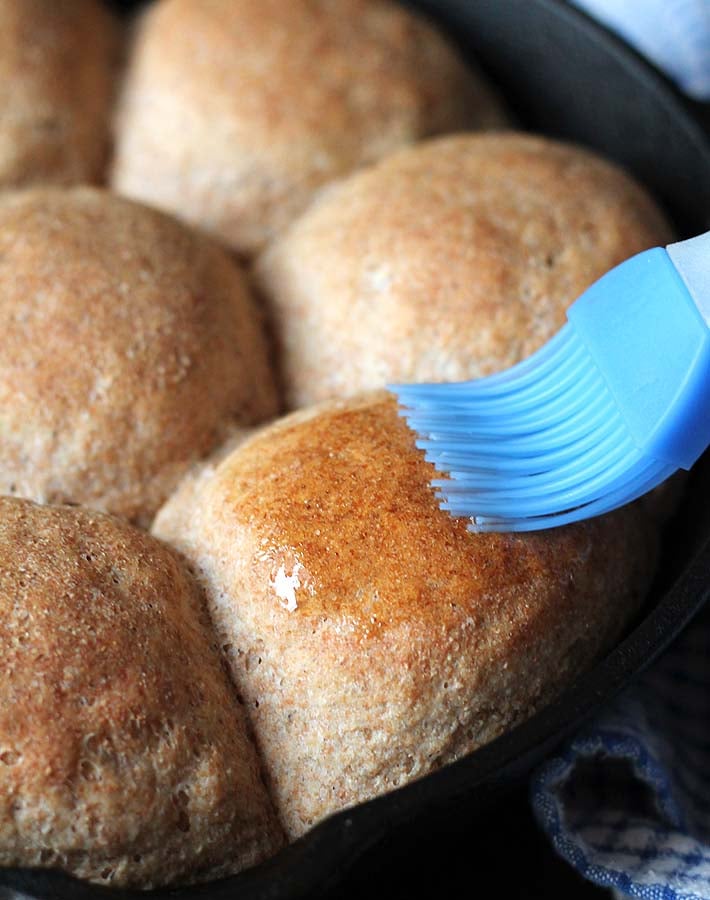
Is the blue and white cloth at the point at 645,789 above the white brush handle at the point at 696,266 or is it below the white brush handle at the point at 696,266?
below

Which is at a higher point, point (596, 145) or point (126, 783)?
point (596, 145)

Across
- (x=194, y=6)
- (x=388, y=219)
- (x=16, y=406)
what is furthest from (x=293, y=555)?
(x=194, y=6)

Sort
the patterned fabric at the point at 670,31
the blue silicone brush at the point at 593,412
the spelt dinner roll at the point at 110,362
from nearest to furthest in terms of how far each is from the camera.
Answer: the blue silicone brush at the point at 593,412, the spelt dinner roll at the point at 110,362, the patterned fabric at the point at 670,31

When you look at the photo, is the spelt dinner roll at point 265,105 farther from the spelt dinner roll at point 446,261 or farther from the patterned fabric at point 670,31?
the patterned fabric at point 670,31

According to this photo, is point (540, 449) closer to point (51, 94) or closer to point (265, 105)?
point (265, 105)

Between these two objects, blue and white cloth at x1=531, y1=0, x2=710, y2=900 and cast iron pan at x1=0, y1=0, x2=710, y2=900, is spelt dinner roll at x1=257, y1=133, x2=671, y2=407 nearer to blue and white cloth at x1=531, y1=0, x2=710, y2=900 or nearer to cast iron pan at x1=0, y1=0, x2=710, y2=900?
cast iron pan at x1=0, y1=0, x2=710, y2=900

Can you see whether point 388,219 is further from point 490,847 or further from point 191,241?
point 490,847

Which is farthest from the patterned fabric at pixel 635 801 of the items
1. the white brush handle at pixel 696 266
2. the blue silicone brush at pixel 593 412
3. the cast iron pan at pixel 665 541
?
the white brush handle at pixel 696 266
